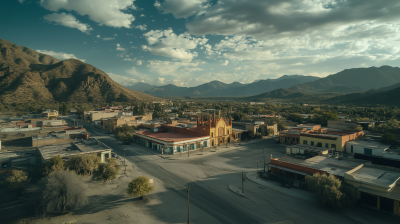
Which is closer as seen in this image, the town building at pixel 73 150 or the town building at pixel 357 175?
the town building at pixel 357 175

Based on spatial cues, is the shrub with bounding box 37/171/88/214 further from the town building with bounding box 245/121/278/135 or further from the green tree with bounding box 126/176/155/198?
the town building with bounding box 245/121/278/135

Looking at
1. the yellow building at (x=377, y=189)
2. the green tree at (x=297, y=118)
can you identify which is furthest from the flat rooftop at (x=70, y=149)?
the green tree at (x=297, y=118)

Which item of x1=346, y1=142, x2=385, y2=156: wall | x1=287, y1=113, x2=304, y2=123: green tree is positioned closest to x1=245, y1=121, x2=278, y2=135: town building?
x1=287, y1=113, x2=304, y2=123: green tree

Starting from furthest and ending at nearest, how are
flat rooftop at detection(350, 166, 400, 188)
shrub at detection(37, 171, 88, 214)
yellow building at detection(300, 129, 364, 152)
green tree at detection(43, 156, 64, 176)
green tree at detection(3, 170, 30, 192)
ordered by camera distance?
1. yellow building at detection(300, 129, 364, 152)
2. green tree at detection(43, 156, 64, 176)
3. green tree at detection(3, 170, 30, 192)
4. flat rooftop at detection(350, 166, 400, 188)
5. shrub at detection(37, 171, 88, 214)

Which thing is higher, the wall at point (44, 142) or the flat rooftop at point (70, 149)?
the wall at point (44, 142)

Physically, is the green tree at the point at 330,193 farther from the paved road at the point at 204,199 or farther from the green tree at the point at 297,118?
the green tree at the point at 297,118

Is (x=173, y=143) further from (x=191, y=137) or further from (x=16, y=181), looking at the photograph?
(x=16, y=181)

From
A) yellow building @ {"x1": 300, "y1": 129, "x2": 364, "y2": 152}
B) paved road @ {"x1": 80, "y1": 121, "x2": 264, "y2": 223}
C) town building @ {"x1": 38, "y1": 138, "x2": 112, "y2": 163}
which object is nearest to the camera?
paved road @ {"x1": 80, "y1": 121, "x2": 264, "y2": 223}
